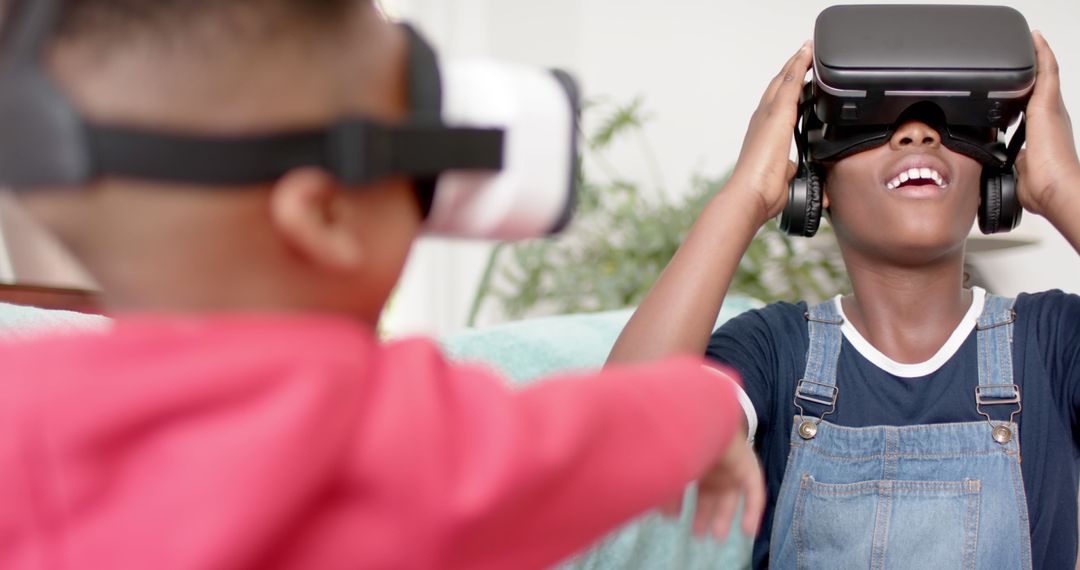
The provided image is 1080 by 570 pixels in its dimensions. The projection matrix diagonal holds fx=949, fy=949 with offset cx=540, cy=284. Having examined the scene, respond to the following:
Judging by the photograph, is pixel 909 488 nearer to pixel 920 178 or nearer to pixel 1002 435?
pixel 1002 435

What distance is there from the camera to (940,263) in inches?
46.6

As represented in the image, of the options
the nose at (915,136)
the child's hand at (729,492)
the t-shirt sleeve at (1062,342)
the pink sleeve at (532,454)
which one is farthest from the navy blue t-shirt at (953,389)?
the pink sleeve at (532,454)

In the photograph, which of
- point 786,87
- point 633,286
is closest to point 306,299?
point 786,87

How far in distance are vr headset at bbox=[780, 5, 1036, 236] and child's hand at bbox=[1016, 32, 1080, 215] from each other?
0.02 m

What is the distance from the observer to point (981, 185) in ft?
3.80

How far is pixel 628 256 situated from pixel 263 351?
1.78 metres

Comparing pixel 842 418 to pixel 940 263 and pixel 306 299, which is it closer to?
pixel 940 263

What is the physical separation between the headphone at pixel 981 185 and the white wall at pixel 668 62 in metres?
0.80

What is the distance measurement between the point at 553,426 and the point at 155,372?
0.64 feet

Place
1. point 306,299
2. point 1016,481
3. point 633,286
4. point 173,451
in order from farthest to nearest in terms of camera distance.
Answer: point 633,286 < point 1016,481 < point 306,299 < point 173,451

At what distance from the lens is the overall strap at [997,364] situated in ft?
3.69

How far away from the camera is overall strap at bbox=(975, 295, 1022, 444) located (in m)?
1.13

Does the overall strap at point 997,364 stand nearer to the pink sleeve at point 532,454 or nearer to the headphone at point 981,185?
the headphone at point 981,185

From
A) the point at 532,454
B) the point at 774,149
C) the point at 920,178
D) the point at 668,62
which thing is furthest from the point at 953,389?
the point at 668,62
